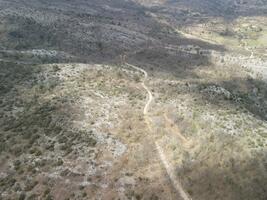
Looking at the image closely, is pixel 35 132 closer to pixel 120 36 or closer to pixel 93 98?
pixel 93 98

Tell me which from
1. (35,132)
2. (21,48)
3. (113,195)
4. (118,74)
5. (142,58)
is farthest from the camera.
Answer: (142,58)

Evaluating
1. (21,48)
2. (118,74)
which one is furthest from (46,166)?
(21,48)

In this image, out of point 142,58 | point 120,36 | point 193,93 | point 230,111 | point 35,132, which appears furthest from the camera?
point 120,36

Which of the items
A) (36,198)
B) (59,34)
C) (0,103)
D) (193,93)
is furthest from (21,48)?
(36,198)

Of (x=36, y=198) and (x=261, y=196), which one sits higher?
(x=261, y=196)

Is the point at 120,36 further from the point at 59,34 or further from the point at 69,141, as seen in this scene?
the point at 69,141

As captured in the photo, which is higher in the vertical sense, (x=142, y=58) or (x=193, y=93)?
(x=193, y=93)

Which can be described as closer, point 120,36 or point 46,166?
point 46,166

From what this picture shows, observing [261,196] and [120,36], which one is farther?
[120,36]

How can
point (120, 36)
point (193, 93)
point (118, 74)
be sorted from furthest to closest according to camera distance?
point (120, 36) < point (118, 74) < point (193, 93)
